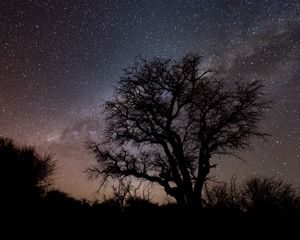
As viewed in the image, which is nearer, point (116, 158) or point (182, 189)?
point (182, 189)

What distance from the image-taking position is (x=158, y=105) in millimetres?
17891

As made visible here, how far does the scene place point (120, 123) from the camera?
59.6ft

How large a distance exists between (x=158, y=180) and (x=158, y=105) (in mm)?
4082

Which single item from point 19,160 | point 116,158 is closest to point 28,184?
point 19,160

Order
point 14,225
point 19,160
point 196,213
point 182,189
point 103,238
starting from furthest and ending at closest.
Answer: point 182,189, point 196,213, point 19,160, point 103,238, point 14,225

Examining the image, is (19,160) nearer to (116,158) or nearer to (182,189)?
(116,158)

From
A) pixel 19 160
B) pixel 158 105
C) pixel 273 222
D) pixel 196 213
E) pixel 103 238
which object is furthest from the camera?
pixel 158 105

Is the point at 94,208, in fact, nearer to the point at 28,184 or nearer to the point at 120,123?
the point at 28,184

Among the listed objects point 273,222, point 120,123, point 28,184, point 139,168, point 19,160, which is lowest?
point 273,222

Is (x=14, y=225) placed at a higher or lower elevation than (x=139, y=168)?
lower

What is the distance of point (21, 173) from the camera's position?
12180 millimetres

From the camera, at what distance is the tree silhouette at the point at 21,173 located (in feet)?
36.0

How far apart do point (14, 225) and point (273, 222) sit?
862 centimetres

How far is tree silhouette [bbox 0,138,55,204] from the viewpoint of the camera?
11.0m
